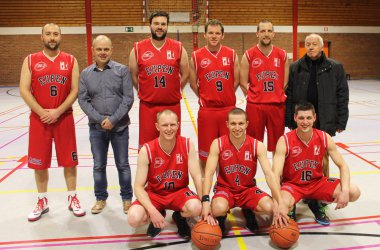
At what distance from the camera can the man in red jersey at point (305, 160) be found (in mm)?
3617

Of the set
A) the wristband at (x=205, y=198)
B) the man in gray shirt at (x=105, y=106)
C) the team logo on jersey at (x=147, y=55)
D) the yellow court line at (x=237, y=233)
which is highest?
the team logo on jersey at (x=147, y=55)

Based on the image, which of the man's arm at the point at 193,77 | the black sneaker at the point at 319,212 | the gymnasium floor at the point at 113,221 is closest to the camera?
the gymnasium floor at the point at 113,221

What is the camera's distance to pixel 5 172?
5492 mm

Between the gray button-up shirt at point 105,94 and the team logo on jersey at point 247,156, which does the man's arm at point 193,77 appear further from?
the team logo on jersey at point 247,156

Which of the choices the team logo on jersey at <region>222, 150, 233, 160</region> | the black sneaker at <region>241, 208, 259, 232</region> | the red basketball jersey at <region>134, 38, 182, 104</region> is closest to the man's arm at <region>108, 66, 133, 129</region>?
the red basketball jersey at <region>134, 38, 182, 104</region>

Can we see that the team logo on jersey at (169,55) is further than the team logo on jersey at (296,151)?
Yes

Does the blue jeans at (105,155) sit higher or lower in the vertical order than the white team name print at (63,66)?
lower

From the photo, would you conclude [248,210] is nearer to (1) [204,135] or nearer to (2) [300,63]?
(1) [204,135]

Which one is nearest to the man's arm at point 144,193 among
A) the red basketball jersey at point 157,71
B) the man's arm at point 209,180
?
the man's arm at point 209,180

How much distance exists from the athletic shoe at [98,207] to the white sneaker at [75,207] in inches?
4.3

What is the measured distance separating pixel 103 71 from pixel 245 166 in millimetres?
1769

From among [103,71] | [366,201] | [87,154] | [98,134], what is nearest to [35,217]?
[98,134]

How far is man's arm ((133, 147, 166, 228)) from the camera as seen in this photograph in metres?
3.20

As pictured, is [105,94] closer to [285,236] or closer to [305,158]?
[305,158]
